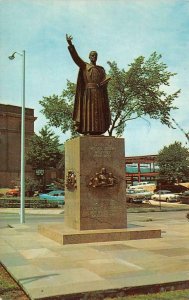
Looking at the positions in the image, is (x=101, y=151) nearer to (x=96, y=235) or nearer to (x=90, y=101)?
(x=90, y=101)

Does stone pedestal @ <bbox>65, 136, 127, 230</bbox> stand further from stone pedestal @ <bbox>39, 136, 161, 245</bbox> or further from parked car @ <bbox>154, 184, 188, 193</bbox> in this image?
parked car @ <bbox>154, 184, 188, 193</bbox>

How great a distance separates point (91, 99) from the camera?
41.9 feet

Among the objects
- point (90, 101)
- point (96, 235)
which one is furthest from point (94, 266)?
point (90, 101)

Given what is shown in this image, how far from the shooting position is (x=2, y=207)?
33031 millimetres

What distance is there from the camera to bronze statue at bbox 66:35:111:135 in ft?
41.8

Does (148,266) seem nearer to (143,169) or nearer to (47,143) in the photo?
(47,143)

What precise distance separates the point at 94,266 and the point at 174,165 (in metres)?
57.3

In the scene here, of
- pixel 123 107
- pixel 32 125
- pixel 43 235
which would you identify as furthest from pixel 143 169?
pixel 43 235

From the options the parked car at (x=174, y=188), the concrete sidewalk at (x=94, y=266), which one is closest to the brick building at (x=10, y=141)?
the parked car at (x=174, y=188)

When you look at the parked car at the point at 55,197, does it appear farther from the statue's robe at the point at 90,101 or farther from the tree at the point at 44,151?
the statue's robe at the point at 90,101

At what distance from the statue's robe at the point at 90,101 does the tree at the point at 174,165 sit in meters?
51.2

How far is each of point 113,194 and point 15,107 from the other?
51.7 m

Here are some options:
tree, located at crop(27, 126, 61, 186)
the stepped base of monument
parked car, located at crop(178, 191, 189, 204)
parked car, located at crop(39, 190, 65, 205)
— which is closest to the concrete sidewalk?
the stepped base of monument

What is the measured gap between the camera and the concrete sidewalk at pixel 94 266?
249 inches
